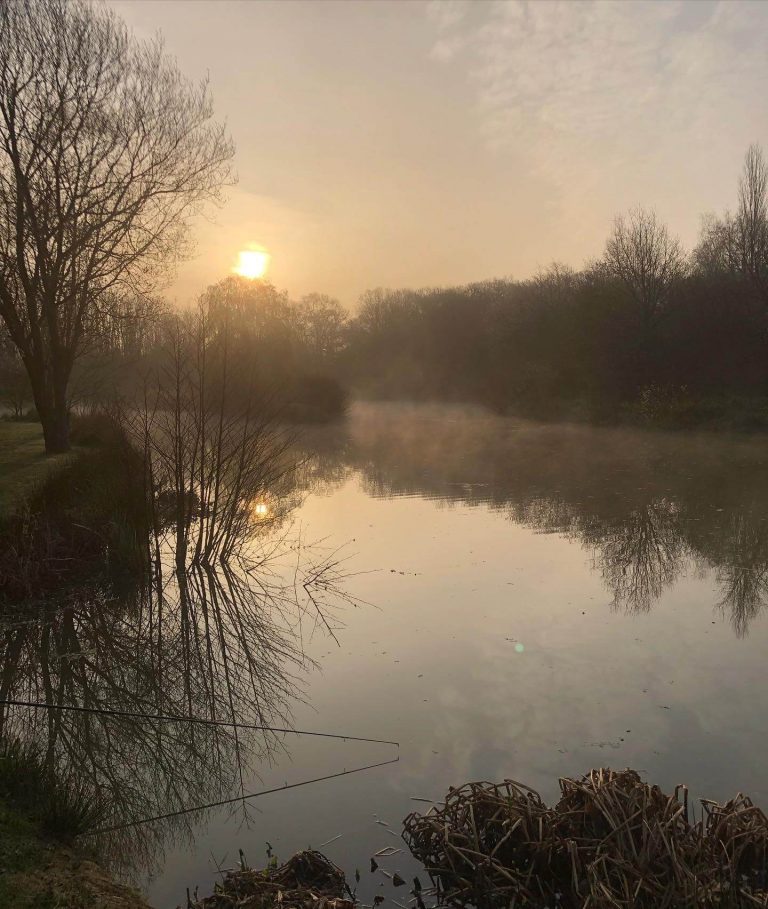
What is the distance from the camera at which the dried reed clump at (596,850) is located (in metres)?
3.27

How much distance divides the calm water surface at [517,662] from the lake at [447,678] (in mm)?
21

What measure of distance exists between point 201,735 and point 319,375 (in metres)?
32.0

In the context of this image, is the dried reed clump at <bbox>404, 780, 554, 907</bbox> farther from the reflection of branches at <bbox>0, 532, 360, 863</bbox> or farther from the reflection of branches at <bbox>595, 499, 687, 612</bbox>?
the reflection of branches at <bbox>595, 499, 687, 612</bbox>

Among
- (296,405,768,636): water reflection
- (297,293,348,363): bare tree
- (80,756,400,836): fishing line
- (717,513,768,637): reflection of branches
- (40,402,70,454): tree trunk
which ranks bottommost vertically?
(80,756,400,836): fishing line

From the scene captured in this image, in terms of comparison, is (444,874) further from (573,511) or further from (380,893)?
(573,511)

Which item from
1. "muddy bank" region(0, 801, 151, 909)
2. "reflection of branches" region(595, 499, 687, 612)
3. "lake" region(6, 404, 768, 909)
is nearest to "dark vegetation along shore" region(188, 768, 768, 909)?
"lake" region(6, 404, 768, 909)

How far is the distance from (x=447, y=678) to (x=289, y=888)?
3058 millimetres

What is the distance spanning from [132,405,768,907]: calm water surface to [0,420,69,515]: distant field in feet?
15.9

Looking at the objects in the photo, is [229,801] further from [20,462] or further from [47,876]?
[20,462]

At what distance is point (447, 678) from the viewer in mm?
6523

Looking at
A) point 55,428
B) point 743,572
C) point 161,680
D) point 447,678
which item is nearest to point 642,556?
point 743,572

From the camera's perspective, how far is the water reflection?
976cm

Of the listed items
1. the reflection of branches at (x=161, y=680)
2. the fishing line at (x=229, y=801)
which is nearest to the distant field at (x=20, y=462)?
the reflection of branches at (x=161, y=680)

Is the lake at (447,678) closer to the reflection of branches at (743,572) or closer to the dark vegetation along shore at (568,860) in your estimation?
the reflection of branches at (743,572)
